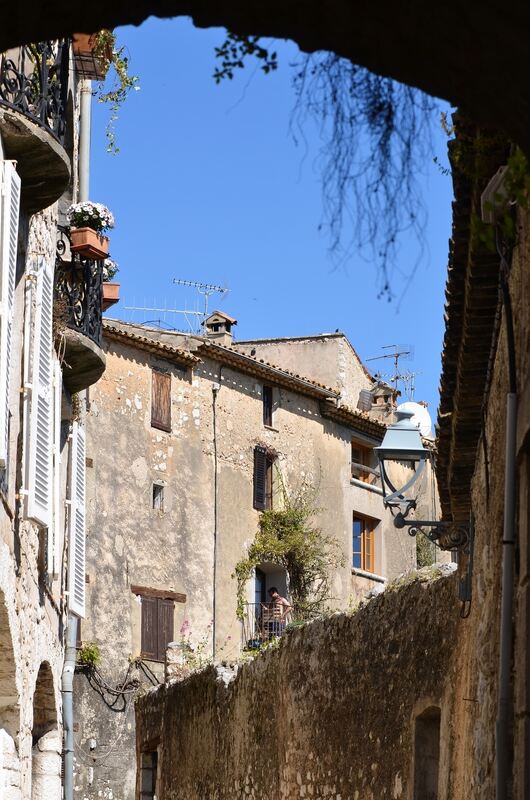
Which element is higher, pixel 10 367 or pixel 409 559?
pixel 409 559

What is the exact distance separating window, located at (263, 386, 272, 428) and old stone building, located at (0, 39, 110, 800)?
70.4ft

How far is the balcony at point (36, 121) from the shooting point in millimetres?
11555

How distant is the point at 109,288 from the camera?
18.7m

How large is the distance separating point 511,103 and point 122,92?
1314 cm

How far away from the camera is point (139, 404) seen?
32.9 meters

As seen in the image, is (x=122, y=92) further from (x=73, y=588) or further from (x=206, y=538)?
(x=206, y=538)

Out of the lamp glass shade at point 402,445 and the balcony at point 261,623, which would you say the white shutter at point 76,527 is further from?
the balcony at point 261,623

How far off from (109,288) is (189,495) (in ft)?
51.3

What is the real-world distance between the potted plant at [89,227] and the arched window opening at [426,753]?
279 inches

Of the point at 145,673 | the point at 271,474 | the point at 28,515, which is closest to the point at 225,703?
the point at 28,515

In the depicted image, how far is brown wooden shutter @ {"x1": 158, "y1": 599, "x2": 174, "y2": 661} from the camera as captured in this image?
3191 cm

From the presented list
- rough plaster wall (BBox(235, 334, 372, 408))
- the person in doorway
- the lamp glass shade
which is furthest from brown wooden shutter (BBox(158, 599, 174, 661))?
the lamp glass shade

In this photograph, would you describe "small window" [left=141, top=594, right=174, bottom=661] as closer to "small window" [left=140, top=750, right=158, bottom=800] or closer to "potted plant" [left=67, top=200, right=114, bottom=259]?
"small window" [left=140, top=750, right=158, bottom=800]

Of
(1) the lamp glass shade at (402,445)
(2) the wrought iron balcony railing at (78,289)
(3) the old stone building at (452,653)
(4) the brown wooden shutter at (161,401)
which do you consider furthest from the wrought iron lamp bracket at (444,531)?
(4) the brown wooden shutter at (161,401)
